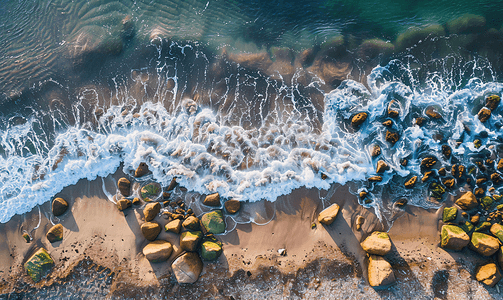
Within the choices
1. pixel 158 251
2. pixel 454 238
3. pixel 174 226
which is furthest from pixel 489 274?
pixel 158 251

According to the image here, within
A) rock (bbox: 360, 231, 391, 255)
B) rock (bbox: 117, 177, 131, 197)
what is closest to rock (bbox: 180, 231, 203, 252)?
rock (bbox: 117, 177, 131, 197)

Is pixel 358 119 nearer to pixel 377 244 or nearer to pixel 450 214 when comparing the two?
pixel 377 244

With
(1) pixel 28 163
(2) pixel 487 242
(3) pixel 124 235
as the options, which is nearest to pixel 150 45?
(1) pixel 28 163

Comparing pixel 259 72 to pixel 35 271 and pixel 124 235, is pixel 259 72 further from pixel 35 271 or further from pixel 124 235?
pixel 35 271

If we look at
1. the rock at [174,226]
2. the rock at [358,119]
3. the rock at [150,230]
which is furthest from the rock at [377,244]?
the rock at [150,230]

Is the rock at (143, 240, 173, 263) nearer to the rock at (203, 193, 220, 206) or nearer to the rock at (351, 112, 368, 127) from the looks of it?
the rock at (203, 193, 220, 206)

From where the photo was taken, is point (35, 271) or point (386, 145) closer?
point (35, 271)
